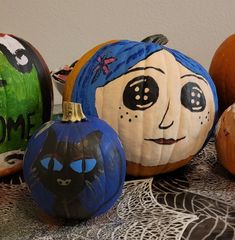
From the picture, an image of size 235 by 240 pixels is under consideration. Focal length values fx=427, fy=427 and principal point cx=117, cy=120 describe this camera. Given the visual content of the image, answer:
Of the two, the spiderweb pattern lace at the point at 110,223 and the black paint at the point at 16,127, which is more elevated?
the black paint at the point at 16,127

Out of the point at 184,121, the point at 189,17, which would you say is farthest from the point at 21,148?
the point at 189,17

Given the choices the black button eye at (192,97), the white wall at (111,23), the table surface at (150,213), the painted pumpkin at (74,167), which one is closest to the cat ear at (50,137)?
the painted pumpkin at (74,167)

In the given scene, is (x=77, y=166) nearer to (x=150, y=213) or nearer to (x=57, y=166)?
(x=57, y=166)

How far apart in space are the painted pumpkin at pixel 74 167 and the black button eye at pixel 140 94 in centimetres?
10

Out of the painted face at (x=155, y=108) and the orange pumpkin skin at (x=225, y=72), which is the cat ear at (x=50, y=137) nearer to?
the painted face at (x=155, y=108)

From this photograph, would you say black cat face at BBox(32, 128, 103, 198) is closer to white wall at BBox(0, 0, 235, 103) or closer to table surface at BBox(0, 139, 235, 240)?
table surface at BBox(0, 139, 235, 240)

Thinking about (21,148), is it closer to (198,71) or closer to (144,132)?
(144,132)

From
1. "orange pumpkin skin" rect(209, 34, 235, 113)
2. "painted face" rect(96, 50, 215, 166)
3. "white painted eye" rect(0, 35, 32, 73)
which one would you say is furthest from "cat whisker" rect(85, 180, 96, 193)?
"orange pumpkin skin" rect(209, 34, 235, 113)

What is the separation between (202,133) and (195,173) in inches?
3.0

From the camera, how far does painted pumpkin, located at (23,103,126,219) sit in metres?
0.54

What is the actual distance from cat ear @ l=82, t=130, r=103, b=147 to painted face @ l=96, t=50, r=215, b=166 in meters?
0.12

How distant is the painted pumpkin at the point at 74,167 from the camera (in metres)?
0.54

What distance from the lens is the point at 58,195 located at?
55 cm

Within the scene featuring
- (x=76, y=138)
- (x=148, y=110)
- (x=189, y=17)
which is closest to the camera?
(x=76, y=138)
